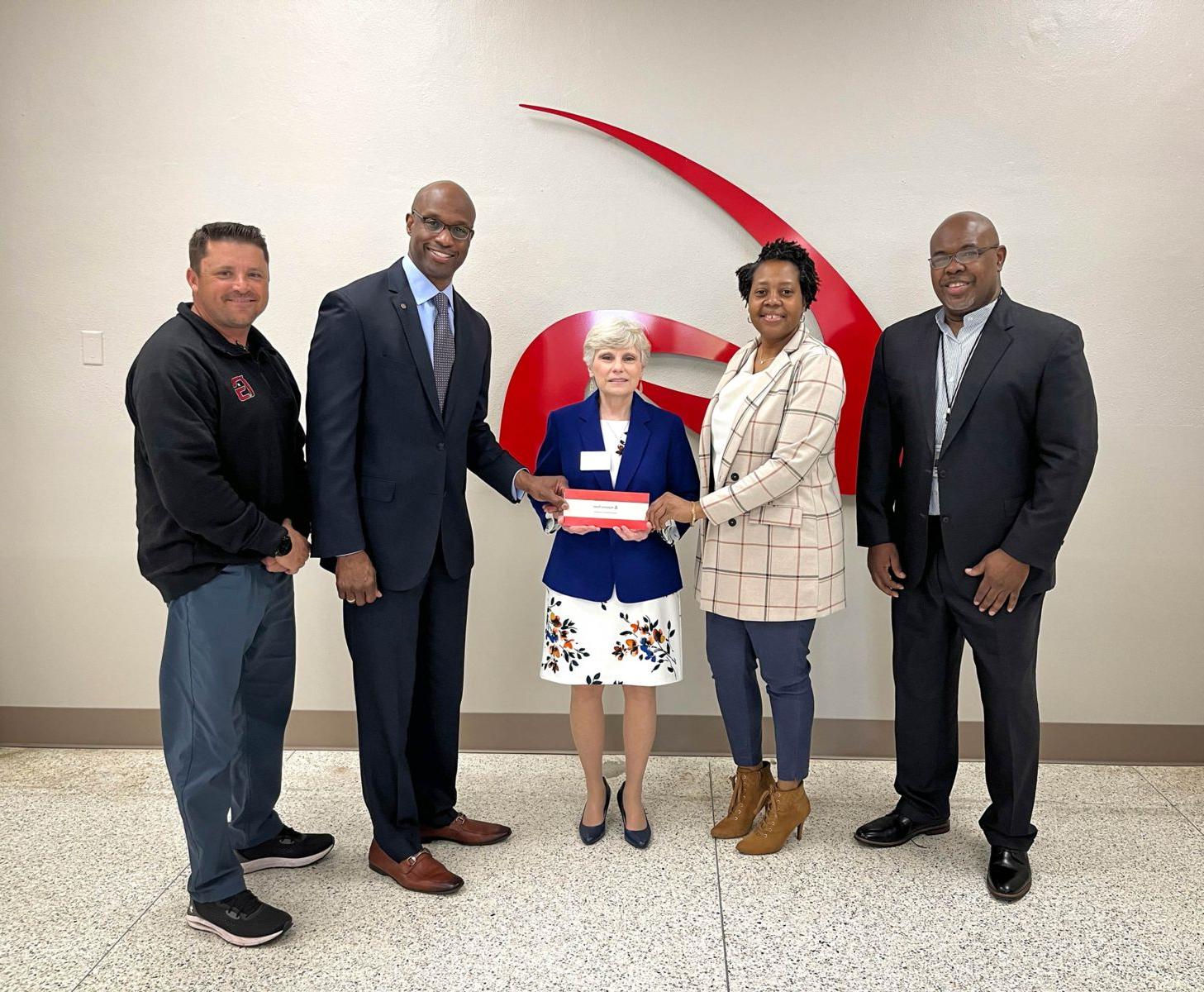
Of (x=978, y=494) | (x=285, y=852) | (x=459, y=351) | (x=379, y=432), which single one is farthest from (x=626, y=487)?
(x=285, y=852)

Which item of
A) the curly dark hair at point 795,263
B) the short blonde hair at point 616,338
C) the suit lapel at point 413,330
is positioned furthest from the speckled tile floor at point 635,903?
the curly dark hair at point 795,263

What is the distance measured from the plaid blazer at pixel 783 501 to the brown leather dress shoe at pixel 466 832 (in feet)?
3.53

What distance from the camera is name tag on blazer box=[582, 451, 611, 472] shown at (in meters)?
2.79

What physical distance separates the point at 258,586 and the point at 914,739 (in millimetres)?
2145

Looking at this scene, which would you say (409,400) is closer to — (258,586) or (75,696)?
(258,586)

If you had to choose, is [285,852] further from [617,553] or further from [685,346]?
[685,346]

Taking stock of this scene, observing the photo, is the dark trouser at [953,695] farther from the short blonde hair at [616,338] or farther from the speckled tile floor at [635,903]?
the short blonde hair at [616,338]

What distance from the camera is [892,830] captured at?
292 centimetres

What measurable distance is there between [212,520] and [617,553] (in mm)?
1195

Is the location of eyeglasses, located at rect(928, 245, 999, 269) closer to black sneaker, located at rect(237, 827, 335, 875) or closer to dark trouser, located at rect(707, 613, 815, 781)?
dark trouser, located at rect(707, 613, 815, 781)

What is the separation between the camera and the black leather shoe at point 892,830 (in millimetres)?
2908

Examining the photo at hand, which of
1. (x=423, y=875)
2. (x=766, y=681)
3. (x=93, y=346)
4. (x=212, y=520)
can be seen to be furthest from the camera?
(x=93, y=346)

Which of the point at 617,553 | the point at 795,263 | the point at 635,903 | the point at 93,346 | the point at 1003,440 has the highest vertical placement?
the point at 795,263

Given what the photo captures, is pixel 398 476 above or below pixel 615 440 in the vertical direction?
below
